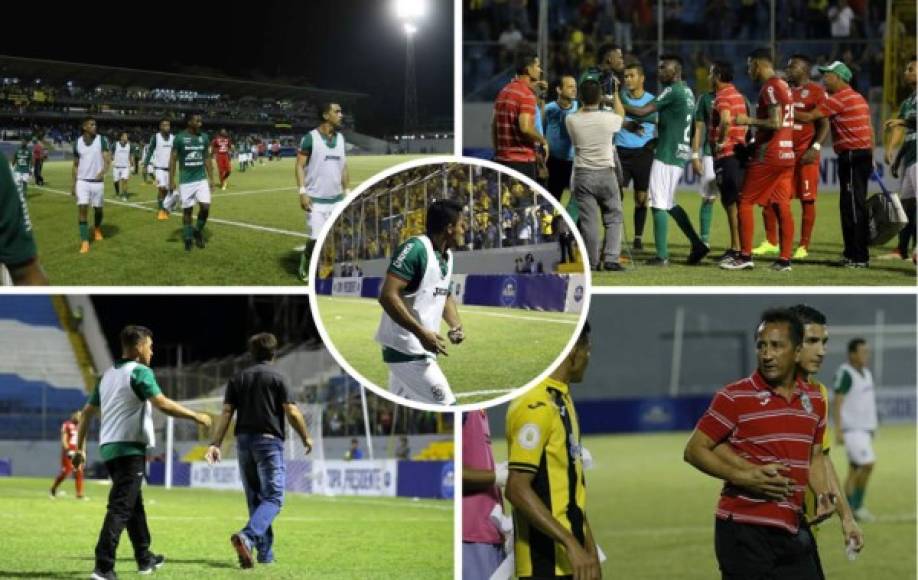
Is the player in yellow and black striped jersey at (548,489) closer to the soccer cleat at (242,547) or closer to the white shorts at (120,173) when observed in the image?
the soccer cleat at (242,547)

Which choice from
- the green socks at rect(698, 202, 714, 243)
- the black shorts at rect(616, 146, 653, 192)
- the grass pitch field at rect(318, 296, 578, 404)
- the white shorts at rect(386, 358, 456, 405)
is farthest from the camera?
the green socks at rect(698, 202, 714, 243)

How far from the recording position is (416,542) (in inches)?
340

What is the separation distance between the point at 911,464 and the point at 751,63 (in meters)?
9.99

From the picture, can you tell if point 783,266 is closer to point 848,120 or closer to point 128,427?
point 848,120

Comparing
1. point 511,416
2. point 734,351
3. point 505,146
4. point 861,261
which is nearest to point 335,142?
point 505,146

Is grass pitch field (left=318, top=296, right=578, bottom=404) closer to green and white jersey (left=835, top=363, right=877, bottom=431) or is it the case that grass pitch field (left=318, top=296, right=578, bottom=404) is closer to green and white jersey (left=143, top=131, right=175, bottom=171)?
green and white jersey (left=143, top=131, right=175, bottom=171)

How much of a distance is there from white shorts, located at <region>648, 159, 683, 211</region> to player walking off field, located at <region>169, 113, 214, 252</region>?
102 inches

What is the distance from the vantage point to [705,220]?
1021 centimetres

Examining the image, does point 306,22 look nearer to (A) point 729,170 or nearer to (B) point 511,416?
(A) point 729,170

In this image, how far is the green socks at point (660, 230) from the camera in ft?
31.5

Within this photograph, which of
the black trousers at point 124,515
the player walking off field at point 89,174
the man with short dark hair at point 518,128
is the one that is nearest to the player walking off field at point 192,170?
the player walking off field at point 89,174

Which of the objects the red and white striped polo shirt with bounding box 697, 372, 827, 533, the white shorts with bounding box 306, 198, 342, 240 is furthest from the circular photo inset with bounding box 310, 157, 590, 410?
the white shorts with bounding box 306, 198, 342, 240

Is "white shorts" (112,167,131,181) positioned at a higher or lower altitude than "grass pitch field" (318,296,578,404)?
higher

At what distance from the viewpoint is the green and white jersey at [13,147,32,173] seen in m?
9.26
